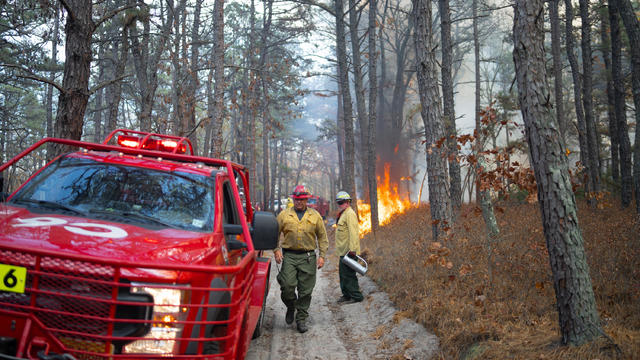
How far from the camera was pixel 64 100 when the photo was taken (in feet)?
26.7

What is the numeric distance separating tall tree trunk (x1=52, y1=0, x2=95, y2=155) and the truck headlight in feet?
19.9

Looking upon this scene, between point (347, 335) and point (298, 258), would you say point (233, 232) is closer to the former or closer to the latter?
point (298, 258)

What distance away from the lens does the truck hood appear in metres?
3.21

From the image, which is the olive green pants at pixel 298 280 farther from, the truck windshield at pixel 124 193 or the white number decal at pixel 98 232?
the white number decal at pixel 98 232

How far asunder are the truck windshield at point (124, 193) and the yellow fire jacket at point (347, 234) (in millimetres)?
5078

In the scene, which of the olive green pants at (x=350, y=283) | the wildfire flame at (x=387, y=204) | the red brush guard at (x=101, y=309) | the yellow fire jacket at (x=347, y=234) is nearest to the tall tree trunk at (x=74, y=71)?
the yellow fire jacket at (x=347, y=234)

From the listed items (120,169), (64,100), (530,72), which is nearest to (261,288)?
(120,169)

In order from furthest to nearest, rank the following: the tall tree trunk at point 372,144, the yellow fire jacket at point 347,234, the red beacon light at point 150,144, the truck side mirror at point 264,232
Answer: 1. the tall tree trunk at point 372,144
2. the yellow fire jacket at point 347,234
3. the red beacon light at point 150,144
4. the truck side mirror at point 264,232

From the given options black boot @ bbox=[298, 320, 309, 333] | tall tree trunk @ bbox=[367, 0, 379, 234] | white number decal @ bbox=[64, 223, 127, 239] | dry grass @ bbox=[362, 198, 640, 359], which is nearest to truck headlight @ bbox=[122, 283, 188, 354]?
white number decal @ bbox=[64, 223, 127, 239]

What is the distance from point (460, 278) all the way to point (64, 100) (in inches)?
286

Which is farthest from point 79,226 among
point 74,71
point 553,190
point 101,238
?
point 74,71

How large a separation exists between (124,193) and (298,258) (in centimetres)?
381

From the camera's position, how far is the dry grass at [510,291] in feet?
16.9

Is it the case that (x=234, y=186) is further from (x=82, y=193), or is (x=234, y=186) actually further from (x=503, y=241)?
(x=503, y=241)
